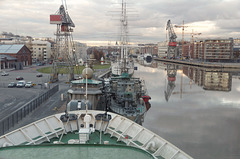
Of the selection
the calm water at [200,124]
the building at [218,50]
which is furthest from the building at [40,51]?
the building at [218,50]

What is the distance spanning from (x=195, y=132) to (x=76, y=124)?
1279cm

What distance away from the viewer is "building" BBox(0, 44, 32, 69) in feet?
226

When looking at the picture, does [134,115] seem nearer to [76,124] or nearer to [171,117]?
[171,117]

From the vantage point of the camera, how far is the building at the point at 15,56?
68.8m

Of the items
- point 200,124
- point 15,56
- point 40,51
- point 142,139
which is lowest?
point 200,124

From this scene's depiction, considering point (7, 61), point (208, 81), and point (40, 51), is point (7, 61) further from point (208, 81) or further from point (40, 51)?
point (208, 81)

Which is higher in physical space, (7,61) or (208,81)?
(7,61)

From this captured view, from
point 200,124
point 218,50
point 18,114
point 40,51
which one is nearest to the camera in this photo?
point 18,114

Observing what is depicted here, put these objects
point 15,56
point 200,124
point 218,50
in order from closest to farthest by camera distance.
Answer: point 200,124, point 15,56, point 218,50

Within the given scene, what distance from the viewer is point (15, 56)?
246 ft

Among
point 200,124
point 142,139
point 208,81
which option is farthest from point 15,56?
point 142,139

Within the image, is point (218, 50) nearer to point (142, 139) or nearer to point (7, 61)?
point (7, 61)

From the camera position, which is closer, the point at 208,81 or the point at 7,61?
the point at 208,81

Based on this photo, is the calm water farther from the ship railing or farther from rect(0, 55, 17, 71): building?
rect(0, 55, 17, 71): building
